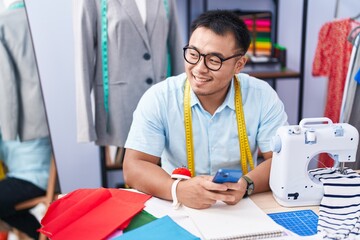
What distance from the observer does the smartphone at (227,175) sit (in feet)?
3.94

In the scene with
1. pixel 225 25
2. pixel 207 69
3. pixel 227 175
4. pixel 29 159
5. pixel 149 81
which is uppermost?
pixel 225 25

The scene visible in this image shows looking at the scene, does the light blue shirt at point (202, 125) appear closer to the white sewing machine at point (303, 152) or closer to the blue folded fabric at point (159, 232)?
the white sewing machine at point (303, 152)

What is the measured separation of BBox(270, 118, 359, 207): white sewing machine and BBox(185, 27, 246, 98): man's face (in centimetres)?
32

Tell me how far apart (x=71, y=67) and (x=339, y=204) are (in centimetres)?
200

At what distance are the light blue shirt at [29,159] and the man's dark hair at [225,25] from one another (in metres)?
1.12

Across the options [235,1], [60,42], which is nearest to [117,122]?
[60,42]

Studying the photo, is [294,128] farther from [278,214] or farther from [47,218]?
[47,218]

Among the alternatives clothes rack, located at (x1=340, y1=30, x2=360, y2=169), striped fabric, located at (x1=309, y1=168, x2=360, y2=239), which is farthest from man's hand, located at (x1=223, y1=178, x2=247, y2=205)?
clothes rack, located at (x1=340, y1=30, x2=360, y2=169)

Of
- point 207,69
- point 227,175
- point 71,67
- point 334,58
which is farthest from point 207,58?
point 71,67

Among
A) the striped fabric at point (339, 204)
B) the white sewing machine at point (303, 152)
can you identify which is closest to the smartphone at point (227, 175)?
the white sewing machine at point (303, 152)

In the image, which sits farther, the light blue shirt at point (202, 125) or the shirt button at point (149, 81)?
the shirt button at point (149, 81)

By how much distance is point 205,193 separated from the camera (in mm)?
1262

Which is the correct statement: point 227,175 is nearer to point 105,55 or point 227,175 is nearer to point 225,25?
point 225,25

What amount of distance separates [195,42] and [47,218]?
0.75 meters
